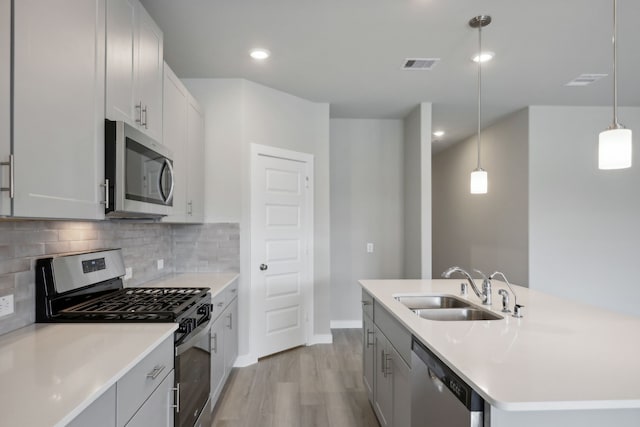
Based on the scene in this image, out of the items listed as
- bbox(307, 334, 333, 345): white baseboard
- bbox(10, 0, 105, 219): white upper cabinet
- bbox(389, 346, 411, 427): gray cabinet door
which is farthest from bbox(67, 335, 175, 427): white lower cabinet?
bbox(307, 334, 333, 345): white baseboard

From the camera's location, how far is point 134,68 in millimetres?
1934

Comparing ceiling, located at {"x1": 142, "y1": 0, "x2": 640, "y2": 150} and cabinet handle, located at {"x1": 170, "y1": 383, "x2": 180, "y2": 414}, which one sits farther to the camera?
ceiling, located at {"x1": 142, "y1": 0, "x2": 640, "y2": 150}

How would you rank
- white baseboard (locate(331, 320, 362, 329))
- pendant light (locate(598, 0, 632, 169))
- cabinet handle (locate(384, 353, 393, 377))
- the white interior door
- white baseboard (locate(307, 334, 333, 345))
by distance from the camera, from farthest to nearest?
white baseboard (locate(331, 320, 362, 329)), white baseboard (locate(307, 334, 333, 345)), the white interior door, cabinet handle (locate(384, 353, 393, 377)), pendant light (locate(598, 0, 632, 169))

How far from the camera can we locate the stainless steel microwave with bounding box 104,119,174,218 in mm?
1610

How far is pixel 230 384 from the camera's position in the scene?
10.00 ft

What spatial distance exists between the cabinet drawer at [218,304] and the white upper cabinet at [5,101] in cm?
150

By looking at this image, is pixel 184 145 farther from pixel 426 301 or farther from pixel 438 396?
pixel 438 396

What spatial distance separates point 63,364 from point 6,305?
57 centimetres

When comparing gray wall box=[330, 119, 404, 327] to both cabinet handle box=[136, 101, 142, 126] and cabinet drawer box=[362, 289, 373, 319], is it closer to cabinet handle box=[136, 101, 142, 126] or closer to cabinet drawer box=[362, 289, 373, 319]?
cabinet drawer box=[362, 289, 373, 319]

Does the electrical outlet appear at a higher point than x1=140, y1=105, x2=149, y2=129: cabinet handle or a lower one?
lower

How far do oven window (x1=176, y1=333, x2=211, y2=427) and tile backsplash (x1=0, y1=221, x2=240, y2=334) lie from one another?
0.71 m

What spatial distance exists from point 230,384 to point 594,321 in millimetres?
2586

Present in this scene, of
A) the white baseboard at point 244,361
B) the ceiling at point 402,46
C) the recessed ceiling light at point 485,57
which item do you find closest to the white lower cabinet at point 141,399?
the white baseboard at point 244,361

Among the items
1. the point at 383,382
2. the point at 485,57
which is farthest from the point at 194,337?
the point at 485,57
